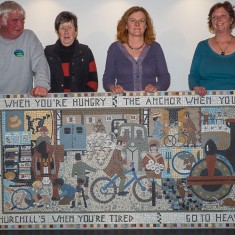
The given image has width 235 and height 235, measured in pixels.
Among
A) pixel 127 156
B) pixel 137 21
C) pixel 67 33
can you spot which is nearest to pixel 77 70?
pixel 67 33

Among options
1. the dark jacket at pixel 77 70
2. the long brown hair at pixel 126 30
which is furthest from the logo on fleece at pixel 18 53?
the long brown hair at pixel 126 30

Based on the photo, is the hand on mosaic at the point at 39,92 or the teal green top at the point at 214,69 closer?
the hand on mosaic at the point at 39,92

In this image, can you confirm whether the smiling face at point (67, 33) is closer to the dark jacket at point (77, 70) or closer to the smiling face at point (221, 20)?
the dark jacket at point (77, 70)

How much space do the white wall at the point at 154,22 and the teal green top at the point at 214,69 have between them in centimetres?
264

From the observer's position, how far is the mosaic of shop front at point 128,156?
10.1 feet

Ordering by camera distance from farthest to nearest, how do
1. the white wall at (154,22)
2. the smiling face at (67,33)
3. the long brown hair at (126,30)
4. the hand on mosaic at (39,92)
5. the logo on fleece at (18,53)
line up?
1. the white wall at (154,22)
2. the smiling face at (67,33)
3. the long brown hair at (126,30)
4. the logo on fleece at (18,53)
5. the hand on mosaic at (39,92)

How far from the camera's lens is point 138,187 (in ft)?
10.1

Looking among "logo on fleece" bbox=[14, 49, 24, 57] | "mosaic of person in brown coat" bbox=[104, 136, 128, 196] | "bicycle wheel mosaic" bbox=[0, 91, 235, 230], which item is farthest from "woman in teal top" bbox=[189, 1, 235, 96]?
"logo on fleece" bbox=[14, 49, 24, 57]

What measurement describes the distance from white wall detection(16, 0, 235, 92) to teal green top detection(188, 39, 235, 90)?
2642 millimetres

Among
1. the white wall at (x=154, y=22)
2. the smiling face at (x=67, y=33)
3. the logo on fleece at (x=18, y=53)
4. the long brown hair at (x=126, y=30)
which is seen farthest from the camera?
the white wall at (x=154, y=22)

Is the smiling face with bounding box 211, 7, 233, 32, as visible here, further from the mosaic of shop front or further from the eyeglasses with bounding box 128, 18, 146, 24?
the mosaic of shop front

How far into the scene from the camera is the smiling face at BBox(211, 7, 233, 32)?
11.1ft

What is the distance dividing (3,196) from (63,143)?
47cm

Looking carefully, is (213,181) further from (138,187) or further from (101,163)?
(101,163)
